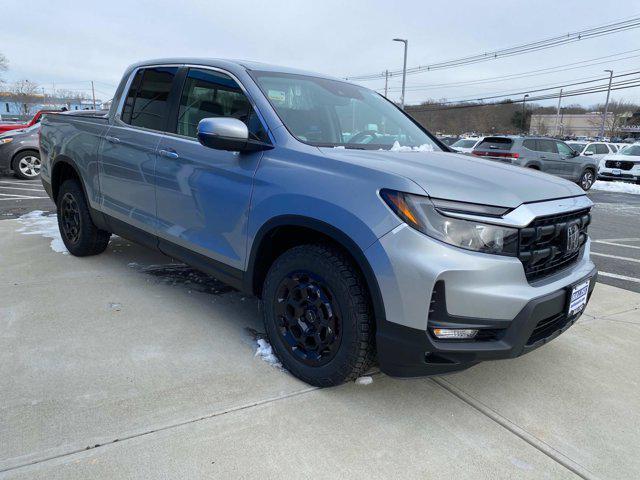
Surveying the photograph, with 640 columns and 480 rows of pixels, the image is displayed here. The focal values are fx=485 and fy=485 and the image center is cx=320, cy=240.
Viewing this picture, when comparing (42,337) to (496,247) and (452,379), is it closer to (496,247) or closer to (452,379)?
(452,379)

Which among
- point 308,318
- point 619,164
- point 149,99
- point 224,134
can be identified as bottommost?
point 308,318

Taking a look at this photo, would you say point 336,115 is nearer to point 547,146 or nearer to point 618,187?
point 547,146

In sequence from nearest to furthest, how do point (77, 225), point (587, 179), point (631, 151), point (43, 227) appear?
point (77, 225)
point (43, 227)
point (587, 179)
point (631, 151)

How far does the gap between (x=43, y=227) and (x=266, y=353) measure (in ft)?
15.7

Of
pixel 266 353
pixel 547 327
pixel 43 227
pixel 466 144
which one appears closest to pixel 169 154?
pixel 266 353

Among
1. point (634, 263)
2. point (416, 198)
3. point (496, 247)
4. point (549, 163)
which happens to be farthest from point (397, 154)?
point (549, 163)

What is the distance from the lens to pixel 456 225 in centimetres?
213

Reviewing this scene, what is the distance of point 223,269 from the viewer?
3.09m

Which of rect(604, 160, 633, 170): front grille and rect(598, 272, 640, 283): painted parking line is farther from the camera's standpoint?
rect(604, 160, 633, 170): front grille

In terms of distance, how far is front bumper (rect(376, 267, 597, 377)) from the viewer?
214 centimetres

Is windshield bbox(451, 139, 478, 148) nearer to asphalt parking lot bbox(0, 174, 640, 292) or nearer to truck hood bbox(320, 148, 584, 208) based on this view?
asphalt parking lot bbox(0, 174, 640, 292)

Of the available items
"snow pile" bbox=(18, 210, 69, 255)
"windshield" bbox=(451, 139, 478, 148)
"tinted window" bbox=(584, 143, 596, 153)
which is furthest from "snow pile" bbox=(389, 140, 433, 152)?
"tinted window" bbox=(584, 143, 596, 153)

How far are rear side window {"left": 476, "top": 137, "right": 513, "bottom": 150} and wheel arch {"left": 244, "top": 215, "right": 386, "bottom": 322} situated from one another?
13644mm

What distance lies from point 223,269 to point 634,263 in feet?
18.0
